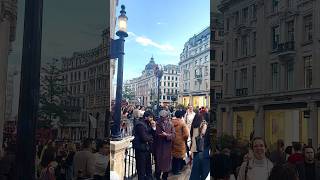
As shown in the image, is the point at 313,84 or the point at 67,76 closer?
the point at 313,84

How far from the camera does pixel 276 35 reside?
146 inches

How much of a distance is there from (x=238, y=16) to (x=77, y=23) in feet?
5.17


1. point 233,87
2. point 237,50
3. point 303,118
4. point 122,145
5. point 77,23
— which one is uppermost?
point 77,23

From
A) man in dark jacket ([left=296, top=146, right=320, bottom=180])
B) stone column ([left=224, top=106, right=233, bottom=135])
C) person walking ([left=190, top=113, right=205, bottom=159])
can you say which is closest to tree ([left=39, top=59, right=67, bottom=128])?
person walking ([left=190, top=113, right=205, bottom=159])

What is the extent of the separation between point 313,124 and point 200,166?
106cm

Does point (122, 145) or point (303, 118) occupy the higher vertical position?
point (303, 118)

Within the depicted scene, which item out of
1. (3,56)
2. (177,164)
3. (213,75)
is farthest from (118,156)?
(3,56)

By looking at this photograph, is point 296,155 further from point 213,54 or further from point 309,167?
point 213,54

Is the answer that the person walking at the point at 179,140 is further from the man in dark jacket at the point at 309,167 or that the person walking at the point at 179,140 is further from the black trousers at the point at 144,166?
the man in dark jacket at the point at 309,167

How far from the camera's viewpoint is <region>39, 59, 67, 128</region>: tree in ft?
13.2

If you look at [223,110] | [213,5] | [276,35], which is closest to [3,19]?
[213,5]

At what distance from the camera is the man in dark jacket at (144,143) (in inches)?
137

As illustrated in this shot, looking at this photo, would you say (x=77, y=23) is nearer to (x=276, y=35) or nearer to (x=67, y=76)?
(x=67, y=76)

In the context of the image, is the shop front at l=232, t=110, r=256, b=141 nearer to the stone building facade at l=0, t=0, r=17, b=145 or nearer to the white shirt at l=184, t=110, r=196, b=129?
the white shirt at l=184, t=110, r=196, b=129
